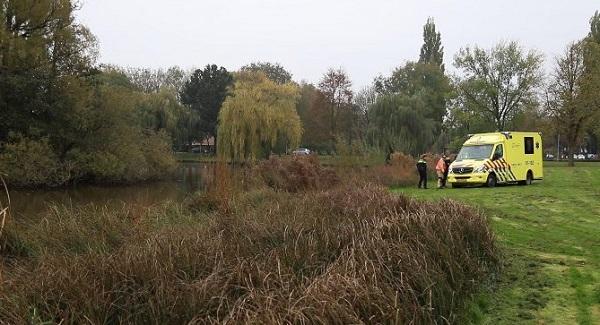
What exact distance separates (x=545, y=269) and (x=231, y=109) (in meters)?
36.7

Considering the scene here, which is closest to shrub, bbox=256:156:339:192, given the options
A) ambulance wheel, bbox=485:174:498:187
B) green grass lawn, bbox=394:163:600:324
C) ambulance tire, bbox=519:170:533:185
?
green grass lawn, bbox=394:163:600:324

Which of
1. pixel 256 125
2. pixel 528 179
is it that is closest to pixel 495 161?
pixel 528 179

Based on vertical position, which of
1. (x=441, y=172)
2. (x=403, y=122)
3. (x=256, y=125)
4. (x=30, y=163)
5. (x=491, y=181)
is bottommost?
(x=491, y=181)

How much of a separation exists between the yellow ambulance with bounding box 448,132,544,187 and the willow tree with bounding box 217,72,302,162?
67.6 ft

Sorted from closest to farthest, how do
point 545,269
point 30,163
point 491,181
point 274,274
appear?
point 274,274
point 545,269
point 491,181
point 30,163

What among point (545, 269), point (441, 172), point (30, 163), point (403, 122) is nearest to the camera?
point (545, 269)

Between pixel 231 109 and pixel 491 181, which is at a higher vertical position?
pixel 231 109

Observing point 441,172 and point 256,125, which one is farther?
point 256,125

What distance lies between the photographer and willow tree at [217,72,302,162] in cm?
4212

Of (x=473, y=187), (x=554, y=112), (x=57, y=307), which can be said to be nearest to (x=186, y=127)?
(x=554, y=112)

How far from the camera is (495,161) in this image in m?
21.5

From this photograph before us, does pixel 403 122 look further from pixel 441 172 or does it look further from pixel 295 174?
pixel 295 174

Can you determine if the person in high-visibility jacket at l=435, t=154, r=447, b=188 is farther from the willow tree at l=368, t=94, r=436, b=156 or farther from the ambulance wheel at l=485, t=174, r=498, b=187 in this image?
the willow tree at l=368, t=94, r=436, b=156

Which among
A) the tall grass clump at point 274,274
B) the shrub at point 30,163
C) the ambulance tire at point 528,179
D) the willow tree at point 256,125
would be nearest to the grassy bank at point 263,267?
the tall grass clump at point 274,274
